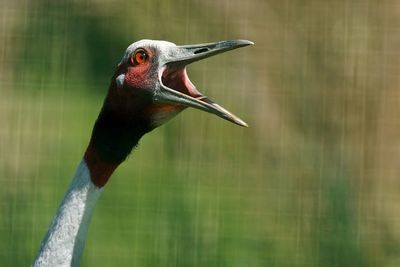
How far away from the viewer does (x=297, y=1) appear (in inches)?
196

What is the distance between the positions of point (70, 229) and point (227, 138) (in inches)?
84.8

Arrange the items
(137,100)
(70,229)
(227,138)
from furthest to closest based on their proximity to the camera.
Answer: (227,138) → (137,100) → (70,229)

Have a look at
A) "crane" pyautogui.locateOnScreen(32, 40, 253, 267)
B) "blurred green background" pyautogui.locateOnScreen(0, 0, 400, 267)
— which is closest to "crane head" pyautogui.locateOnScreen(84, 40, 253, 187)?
"crane" pyautogui.locateOnScreen(32, 40, 253, 267)

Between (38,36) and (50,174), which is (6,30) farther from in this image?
(50,174)

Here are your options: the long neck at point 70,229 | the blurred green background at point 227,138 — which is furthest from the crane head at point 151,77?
the blurred green background at point 227,138

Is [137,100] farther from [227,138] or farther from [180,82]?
[227,138]

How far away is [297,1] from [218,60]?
0.46m

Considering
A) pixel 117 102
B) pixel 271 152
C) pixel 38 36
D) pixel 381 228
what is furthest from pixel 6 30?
pixel 117 102

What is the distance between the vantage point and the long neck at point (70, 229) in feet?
8.93

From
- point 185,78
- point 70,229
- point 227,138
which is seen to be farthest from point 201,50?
point 227,138

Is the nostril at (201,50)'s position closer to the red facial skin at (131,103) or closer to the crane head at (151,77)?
the crane head at (151,77)

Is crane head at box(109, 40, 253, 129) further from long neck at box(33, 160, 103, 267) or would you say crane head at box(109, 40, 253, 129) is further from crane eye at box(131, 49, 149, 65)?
long neck at box(33, 160, 103, 267)

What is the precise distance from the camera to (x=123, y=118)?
2811 mm

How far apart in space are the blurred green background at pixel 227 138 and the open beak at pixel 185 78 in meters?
1.81
